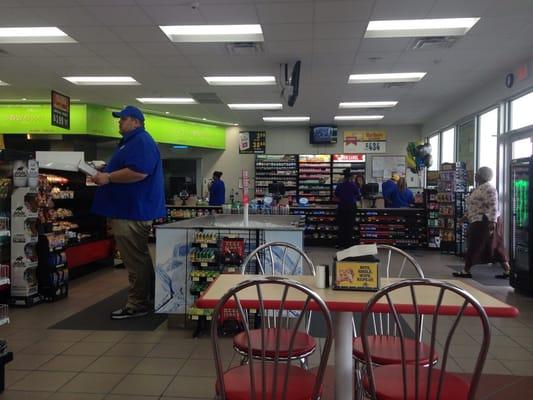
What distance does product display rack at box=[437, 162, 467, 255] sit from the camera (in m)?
9.11

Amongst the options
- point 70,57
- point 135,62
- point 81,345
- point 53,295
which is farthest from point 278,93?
point 81,345

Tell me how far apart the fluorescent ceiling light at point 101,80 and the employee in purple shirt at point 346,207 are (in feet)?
16.0

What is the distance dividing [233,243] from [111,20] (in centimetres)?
323

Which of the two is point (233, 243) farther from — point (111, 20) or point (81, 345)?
point (111, 20)

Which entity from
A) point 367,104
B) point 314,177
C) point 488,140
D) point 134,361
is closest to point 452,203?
point 488,140

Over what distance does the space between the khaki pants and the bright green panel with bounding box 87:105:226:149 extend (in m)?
6.42

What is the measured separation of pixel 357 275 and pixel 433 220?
8.48 metres

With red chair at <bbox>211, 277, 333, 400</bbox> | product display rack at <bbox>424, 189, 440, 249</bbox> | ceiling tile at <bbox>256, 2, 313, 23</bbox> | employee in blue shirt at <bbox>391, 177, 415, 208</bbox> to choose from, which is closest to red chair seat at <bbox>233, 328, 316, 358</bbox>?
red chair at <bbox>211, 277, 333, 400</bbox>

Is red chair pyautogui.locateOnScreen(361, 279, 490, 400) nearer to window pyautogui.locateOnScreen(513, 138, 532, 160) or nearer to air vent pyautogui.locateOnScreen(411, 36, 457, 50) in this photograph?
air vent pyautogui.locateOnScreen(411, 36, 457, 50)

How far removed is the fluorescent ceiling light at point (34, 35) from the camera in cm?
589

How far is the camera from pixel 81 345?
3.86 metres

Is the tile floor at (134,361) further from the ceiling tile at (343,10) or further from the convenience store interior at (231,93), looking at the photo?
the ceiling tile at (343,10)

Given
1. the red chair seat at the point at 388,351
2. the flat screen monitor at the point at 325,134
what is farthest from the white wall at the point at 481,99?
the red chair seat at the point at 388,351

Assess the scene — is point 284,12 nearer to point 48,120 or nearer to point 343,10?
point 343,10
